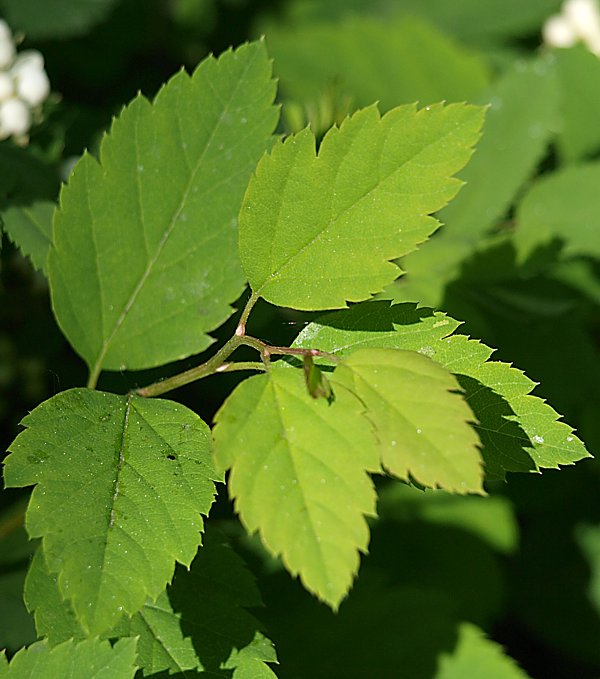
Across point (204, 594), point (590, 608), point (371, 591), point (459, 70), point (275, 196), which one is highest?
point (275, 196)

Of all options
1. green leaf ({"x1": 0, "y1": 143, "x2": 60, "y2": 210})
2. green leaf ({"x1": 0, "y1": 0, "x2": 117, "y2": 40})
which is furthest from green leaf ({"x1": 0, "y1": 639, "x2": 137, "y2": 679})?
green leaf ({"x1": 0, "y1": 0, "x2": 117, "y2": 40})

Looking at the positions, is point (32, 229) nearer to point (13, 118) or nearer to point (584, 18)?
point (13, 118)

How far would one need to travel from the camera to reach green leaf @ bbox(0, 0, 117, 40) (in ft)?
5.61

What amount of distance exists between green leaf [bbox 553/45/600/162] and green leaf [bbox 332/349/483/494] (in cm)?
127

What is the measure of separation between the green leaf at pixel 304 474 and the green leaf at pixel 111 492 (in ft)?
0.39

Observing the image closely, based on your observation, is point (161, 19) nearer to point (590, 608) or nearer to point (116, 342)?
point (116, 342)

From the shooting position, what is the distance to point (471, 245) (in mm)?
1491

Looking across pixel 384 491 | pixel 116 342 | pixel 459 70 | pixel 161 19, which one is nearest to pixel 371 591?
pixel 384 491

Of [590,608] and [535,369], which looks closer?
[535,369]

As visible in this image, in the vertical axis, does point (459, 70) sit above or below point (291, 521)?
below

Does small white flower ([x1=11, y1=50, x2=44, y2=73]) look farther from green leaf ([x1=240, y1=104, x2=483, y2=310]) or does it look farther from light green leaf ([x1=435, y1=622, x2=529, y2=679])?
light green leaf ([x1=435, y1=622, x2=529, y2=679])

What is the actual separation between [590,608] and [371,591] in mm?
654

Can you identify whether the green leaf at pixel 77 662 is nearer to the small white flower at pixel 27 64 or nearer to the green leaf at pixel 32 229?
the green leaf at pixel 32 229

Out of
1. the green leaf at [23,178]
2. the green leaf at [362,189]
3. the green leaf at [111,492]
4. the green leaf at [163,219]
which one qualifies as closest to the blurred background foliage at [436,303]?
the green leaf at [23,178]
